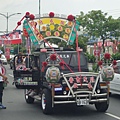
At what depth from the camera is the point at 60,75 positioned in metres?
9.60

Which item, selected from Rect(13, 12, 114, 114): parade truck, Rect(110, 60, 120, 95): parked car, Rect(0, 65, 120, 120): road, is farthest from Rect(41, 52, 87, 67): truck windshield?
Rect(110, 60, 120, 95): parked car

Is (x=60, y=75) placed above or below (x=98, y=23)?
below

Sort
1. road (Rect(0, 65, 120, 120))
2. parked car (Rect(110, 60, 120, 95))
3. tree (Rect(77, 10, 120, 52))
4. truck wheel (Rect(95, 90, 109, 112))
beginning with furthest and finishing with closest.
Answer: tree (Rect(77, 10, 120, 52)) < parked car (Rect(110, 60, 120, 95)) < truck wheel (Rect(95, 90, 109, 112)) < road (Rect(0, 65, 120, 120))

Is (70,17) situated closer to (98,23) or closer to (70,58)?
(70,58)

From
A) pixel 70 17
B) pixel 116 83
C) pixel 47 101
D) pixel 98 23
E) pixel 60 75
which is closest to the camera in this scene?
pixel 60 75

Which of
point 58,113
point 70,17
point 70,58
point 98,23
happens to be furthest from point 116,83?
point 98,23

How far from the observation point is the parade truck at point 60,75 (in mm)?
9516

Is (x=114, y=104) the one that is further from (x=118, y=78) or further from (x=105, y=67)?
(x=105, y=67)

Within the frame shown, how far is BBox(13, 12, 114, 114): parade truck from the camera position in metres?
9.52

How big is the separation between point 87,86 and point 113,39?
128 ft

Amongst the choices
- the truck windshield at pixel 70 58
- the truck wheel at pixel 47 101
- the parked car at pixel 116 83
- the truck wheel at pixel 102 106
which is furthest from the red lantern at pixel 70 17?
the parked car at pixel 116 83

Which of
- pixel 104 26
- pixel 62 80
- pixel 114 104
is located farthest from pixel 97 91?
pixel 104 26

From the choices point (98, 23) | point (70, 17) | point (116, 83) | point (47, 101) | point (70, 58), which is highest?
point (98, 23)

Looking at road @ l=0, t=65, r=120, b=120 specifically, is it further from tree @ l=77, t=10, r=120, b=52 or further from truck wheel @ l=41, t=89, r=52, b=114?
tree @ l=77, t=10, r=120, b=52
